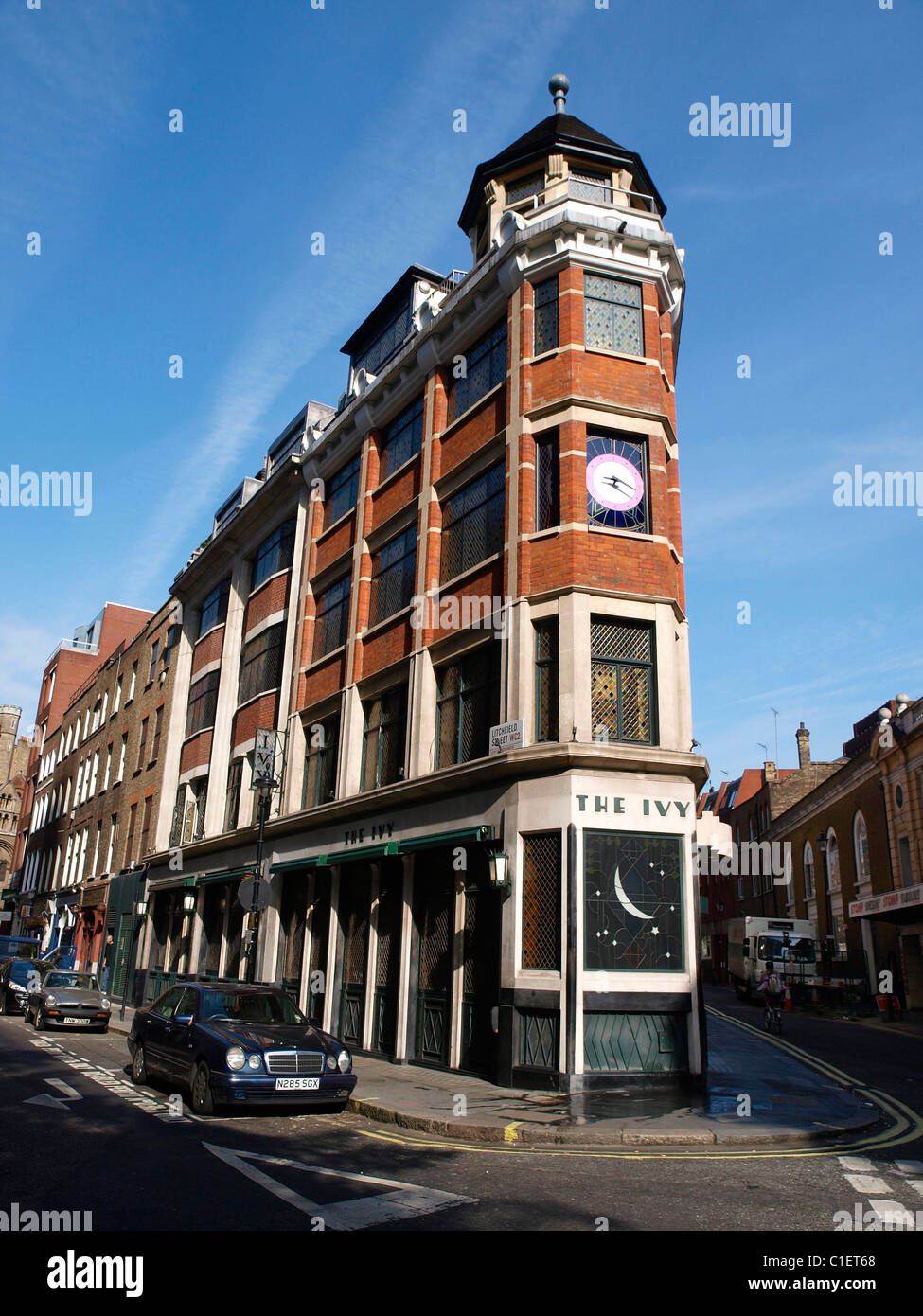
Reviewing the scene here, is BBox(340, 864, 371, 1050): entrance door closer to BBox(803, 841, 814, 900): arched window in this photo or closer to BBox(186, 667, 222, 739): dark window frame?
BBox(186, 667, 222, 739): dark window frame

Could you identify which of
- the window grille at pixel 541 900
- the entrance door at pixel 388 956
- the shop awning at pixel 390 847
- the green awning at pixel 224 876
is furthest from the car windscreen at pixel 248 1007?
the green awning at pixel 224 876

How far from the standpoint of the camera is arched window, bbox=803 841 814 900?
47.8 meters

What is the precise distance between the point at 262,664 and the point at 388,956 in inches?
473

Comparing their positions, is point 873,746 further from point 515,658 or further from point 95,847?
point 95,847

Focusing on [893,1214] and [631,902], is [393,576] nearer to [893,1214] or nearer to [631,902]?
[631,902]

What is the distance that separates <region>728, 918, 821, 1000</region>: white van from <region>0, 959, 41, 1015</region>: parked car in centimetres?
2471

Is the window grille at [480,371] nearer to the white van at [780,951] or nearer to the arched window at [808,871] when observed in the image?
the white van at [780,951]

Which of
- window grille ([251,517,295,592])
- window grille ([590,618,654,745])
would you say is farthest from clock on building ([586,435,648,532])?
window grille ([251,517,295,592])

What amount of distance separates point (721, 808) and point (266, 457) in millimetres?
50922

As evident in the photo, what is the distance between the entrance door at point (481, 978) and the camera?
1439 centimetres

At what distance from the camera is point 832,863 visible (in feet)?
146

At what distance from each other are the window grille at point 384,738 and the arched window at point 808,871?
113ft

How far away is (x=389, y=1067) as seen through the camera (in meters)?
16.1
